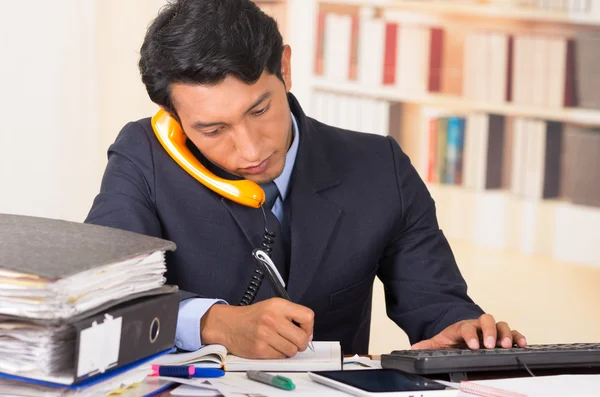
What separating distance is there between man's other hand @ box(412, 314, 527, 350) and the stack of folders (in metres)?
0.57

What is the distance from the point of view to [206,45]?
173cm

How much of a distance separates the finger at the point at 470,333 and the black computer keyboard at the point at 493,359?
0.11m

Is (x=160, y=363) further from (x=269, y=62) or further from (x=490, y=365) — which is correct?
(x=269, y=62)

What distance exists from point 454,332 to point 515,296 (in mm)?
2642

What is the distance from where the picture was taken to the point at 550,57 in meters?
4.07

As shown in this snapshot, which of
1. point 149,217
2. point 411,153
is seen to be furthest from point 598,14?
point 149,217

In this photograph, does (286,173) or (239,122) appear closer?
(239,122)

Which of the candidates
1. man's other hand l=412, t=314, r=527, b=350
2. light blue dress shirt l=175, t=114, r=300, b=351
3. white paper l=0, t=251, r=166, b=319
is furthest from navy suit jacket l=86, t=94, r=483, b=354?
white paper l=0, t=251, r=166, b=319

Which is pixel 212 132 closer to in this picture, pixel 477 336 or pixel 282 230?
pixel 282 230

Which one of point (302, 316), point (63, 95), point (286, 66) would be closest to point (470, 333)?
point (302, 316)

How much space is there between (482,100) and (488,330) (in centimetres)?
274

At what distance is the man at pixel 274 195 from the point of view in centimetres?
174

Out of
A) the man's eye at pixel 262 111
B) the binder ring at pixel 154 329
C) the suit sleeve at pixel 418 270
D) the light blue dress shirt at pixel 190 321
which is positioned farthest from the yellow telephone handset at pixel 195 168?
the binder ring at pixel 154 329

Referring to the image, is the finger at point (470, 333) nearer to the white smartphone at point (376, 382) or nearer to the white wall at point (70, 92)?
the white smartphone at point (376, 382)
